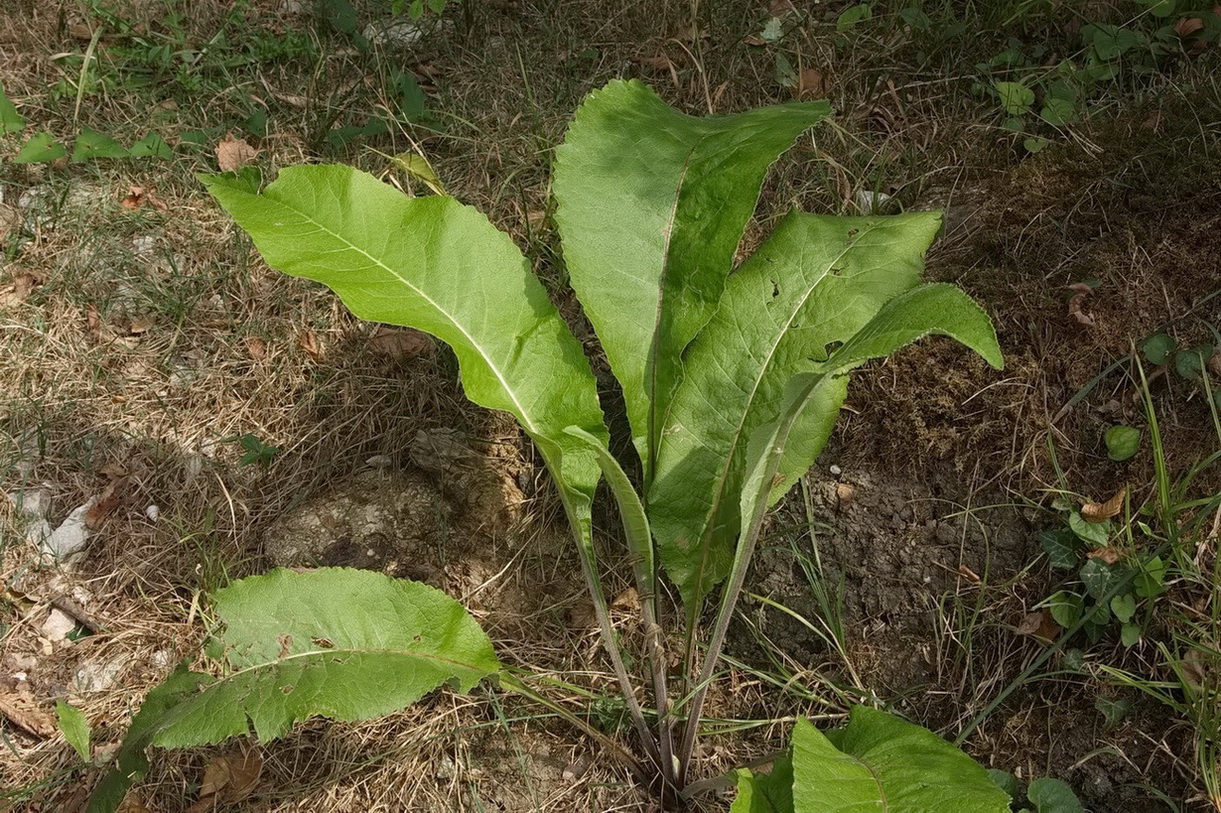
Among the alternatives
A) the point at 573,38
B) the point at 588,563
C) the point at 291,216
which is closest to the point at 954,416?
the point at 588,563

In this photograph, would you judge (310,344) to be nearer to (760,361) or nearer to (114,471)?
(114,471)

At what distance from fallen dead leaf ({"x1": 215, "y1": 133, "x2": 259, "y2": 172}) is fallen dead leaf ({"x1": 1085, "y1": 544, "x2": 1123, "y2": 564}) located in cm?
244

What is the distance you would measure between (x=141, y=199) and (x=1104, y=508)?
266cm

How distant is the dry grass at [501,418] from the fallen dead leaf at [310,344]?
0.04 feet

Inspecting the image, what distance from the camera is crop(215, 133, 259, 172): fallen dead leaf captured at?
9.00 ft

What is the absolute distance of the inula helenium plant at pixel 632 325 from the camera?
176cm

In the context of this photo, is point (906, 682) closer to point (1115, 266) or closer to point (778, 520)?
point (778, 520)

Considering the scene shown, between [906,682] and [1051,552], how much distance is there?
395mm

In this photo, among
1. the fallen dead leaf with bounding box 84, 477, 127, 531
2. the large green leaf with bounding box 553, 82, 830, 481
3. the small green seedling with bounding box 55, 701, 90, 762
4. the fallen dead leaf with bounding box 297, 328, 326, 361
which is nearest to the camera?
the large green leaf with bounding box 553, 82, 830, 481

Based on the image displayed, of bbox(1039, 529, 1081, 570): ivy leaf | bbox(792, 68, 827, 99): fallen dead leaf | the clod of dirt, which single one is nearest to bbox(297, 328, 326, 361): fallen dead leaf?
the clod of dirt

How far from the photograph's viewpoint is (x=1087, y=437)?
195 cm

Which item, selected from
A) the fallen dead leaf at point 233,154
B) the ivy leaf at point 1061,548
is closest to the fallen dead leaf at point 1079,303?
the ivy leaf at point 1061,548

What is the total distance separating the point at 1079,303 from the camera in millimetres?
2018

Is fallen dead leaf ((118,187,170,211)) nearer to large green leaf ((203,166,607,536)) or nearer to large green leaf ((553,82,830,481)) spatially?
large green leaf ((203,166,607,536))
